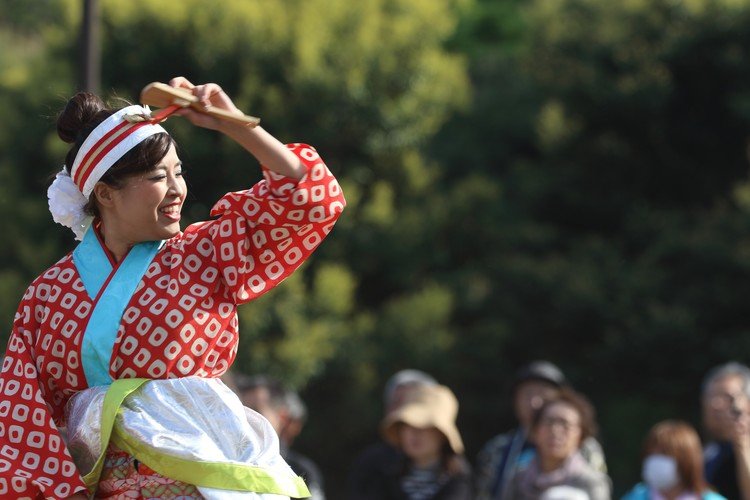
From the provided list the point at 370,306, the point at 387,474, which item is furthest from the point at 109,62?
the point at 387,474

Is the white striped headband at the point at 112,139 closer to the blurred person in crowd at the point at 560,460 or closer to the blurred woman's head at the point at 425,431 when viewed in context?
the blurred woman's head at the point at 425,431

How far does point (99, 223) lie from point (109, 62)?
9047 millimetres

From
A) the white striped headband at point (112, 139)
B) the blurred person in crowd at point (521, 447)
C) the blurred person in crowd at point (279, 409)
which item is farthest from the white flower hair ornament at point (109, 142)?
the blurred person in crowd at point (521, 447)

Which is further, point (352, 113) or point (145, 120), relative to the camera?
point (352, 113)

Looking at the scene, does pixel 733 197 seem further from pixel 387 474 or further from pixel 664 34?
pixel 387 474

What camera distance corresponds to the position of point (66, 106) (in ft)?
10.4

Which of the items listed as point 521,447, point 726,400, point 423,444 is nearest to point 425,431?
point 423,444

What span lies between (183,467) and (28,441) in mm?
368

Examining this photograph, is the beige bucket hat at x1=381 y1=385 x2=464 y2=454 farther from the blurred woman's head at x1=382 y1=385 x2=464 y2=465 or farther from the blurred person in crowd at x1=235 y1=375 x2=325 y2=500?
the blurred person in crowd at x1=235 y1=375 x2=325 y2=500

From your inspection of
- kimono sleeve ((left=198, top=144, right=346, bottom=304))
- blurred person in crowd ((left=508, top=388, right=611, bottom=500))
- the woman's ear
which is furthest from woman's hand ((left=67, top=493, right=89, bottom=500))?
blurred person in crowd ((left=508, top=388, right=611, bottom=500))

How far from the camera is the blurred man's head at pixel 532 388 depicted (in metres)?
7.09

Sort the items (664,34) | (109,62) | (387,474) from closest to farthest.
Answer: (387,474)
(109,62)
(664,34)

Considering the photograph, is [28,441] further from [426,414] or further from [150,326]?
[426,414]

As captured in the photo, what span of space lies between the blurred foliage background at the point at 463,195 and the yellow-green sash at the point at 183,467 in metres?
8.31
